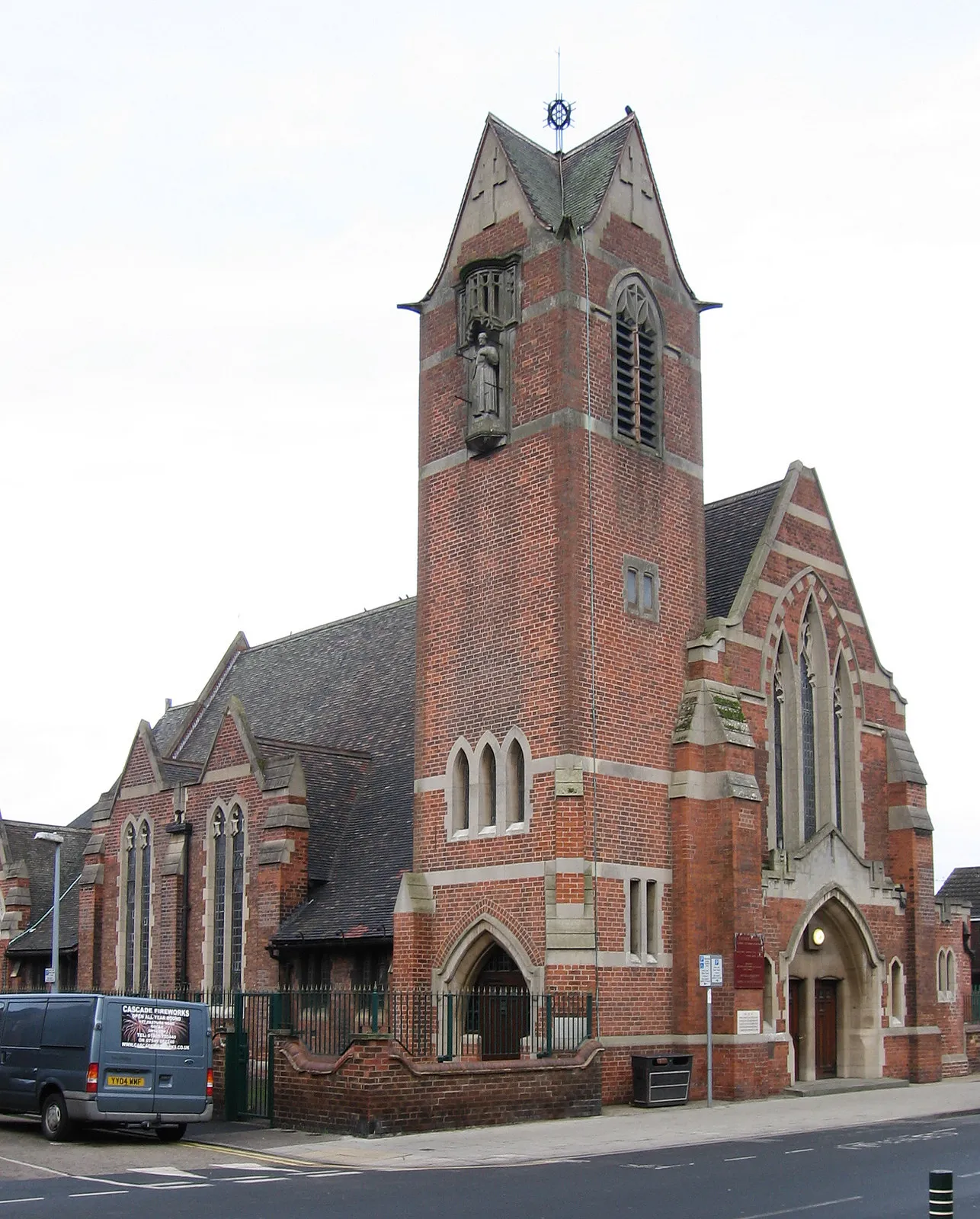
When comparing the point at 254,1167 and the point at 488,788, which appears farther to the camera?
the point at 488,788

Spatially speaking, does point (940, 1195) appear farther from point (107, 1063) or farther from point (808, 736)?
point (808, 736)

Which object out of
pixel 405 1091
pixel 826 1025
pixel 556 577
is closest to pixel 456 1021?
pixel 405 1091

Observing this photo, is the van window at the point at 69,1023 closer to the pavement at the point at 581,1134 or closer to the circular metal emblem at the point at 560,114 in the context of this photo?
the pavement at the point at 581,1134

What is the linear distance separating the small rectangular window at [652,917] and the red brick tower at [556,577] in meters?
0.08

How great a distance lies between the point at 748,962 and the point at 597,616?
22.2 ft

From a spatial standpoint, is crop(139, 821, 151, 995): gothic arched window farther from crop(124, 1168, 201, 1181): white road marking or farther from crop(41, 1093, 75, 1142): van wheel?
crop(124, 1168, 201, 1181): white road marking

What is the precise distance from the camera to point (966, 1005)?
37219 mm

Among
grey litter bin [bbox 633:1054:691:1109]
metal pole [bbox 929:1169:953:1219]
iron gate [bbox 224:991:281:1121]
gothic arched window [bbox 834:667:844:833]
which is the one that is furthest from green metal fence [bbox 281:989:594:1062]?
metal pole [bbox 929:1169:953:1219]

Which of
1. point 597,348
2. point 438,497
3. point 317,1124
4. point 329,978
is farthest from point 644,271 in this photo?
point 317,1124

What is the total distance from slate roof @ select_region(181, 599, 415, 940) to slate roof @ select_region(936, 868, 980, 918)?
2259 centimetres

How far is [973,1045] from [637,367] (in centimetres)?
1795

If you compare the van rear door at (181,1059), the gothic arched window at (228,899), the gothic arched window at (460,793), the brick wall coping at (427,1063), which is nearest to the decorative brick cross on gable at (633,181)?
the gothic arched window at (460,793)

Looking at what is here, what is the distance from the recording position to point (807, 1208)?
46.9ft

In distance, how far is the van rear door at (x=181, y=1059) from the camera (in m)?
20.9
